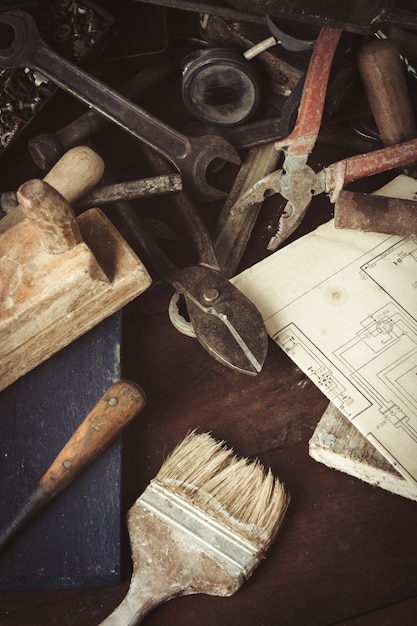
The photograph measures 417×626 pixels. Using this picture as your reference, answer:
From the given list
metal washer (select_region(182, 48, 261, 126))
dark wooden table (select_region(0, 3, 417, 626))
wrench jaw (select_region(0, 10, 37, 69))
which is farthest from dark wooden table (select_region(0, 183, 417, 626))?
wrench jaw (select_region(0, 10, 37, 69))

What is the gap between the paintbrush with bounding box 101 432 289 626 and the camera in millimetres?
1032

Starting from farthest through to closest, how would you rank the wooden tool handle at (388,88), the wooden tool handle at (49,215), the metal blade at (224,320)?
1. the wooden tool handle at (388,88)
2. the metal blade at (224,320)
3. the wooden tool handle at (49,215)

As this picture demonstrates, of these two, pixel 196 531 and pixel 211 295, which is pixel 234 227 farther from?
pixel 196 531

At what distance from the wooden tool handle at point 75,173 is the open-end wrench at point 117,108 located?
0.14 meters

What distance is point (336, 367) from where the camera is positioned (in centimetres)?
117

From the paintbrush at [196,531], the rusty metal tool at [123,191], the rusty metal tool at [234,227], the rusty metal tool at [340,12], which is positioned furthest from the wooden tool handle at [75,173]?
the paintbrush at [196,531]

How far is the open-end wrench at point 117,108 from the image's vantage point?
123 centimetres

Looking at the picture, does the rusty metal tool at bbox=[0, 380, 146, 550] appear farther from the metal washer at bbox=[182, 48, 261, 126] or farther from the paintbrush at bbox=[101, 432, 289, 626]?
the metal washer at bbox=[182, 48, 261, 126]

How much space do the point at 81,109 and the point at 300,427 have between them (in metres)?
0.80

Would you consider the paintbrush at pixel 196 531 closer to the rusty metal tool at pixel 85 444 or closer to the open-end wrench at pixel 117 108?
the rusty metal tool at pixel 85 444

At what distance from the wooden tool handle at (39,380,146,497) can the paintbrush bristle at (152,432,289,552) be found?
11cm

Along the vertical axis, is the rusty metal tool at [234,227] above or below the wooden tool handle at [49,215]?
below

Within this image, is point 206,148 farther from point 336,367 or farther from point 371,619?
point 371,619

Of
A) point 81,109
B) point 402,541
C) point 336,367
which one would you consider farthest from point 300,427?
point 81,109
